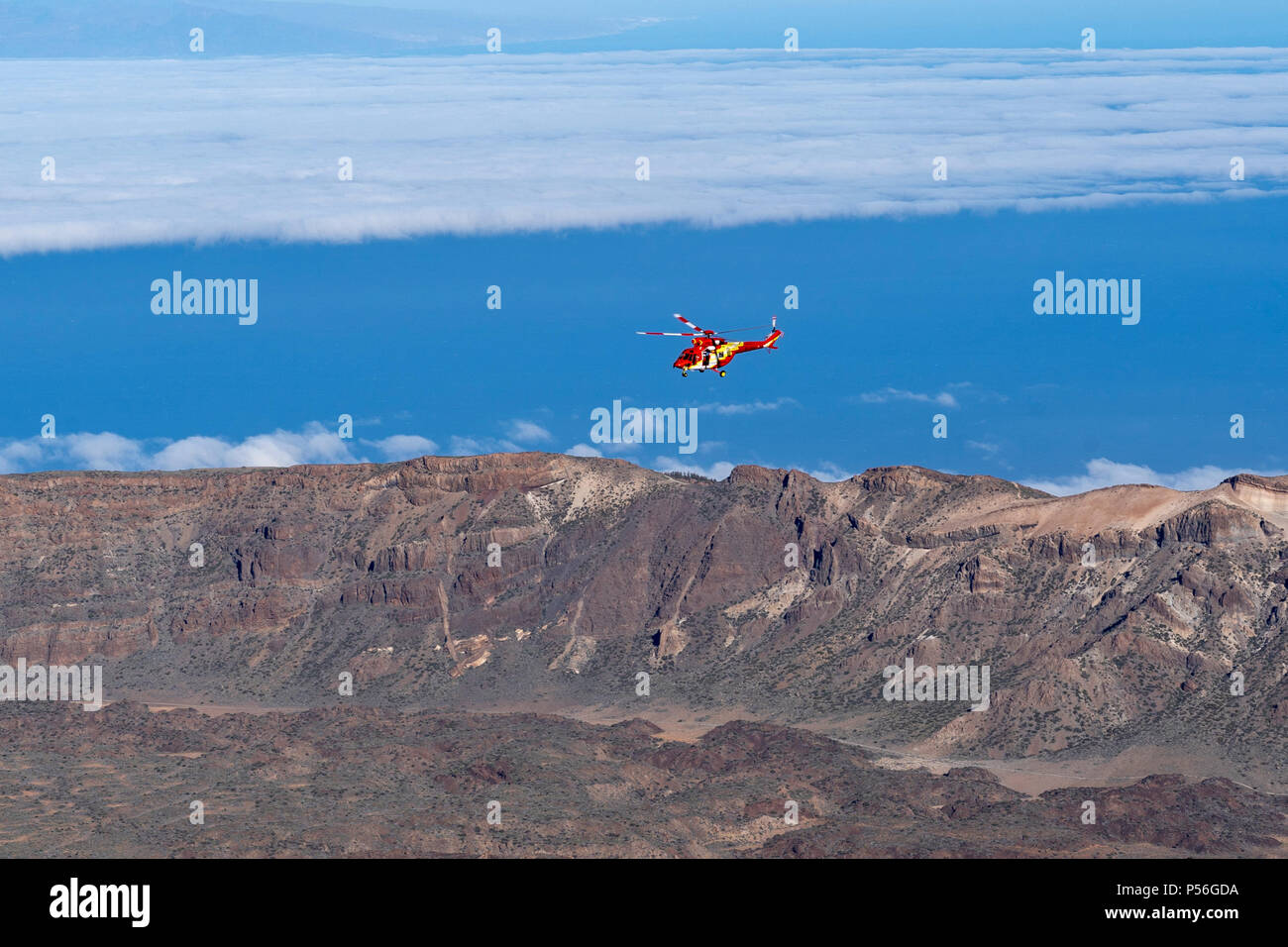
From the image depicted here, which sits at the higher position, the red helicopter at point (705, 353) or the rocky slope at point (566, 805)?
the red helicopter at point (705, 353)

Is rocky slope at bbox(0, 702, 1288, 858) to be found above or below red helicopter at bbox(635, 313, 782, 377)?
below

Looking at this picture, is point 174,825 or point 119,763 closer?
point 174,825
